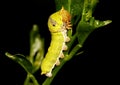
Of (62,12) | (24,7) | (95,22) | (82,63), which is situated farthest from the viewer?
(24,7)

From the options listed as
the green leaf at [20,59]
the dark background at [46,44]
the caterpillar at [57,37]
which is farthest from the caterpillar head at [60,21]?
the dark background at [46,44]

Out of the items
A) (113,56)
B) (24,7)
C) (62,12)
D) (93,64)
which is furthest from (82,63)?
(62,12)

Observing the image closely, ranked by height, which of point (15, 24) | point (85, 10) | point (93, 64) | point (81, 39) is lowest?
point (93, 64)

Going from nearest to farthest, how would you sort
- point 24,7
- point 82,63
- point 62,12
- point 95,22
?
point 95,22, point 62,12, point 82,63, point 24,7

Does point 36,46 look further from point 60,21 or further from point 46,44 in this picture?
point 60,21

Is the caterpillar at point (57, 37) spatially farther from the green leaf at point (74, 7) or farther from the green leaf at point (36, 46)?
the green leaf at point (36, 46)

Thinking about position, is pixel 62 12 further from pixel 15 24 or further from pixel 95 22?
pixel 15 24

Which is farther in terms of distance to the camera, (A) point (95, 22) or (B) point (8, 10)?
(B) point (8, 10)
